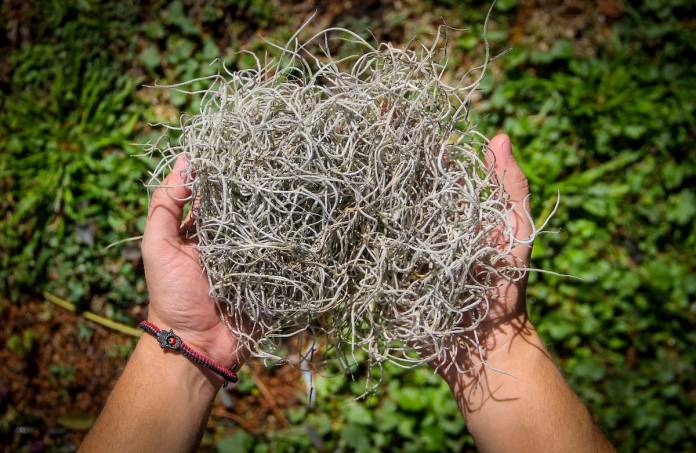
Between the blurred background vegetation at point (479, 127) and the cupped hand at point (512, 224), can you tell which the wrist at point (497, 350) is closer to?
the cupped hand at point (512, 224)

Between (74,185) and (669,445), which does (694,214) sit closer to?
(669,445)

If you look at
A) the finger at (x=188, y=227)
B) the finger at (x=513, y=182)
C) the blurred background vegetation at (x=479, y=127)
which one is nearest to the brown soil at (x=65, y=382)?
the blurred background vegetation at (x=479, y=127)

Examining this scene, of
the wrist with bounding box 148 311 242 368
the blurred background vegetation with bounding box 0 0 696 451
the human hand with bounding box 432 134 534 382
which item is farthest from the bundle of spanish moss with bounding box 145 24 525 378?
the blurred background vegetation with bounding box 0 0 696 451

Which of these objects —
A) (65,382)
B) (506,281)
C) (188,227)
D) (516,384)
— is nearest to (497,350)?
(516,384)

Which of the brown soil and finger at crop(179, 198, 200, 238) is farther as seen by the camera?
the brown soil

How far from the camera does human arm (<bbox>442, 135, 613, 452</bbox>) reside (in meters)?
1.28

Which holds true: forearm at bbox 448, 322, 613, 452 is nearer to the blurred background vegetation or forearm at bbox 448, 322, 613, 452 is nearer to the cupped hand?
the cupped hand

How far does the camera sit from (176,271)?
131 centimetres

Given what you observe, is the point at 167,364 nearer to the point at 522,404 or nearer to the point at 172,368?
the point at 172,368

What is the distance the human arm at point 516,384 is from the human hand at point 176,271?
59cm

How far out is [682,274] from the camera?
197 cm

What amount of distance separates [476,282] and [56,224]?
160 cm

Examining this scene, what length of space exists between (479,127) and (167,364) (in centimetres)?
132

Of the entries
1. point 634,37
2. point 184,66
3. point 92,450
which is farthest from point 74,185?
point 634,37
